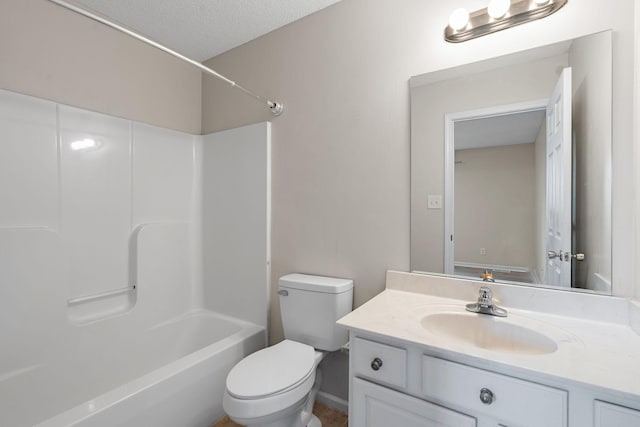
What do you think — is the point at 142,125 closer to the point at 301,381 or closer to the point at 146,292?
the point at 146,292

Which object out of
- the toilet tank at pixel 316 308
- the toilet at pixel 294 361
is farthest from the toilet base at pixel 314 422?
the toilet tank at pixel 316 308

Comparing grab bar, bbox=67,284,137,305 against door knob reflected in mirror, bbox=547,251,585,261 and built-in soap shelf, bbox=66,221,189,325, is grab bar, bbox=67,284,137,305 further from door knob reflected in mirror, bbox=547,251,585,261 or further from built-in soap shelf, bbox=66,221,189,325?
door knob reflected in mirror, bbox=547,251,585,261

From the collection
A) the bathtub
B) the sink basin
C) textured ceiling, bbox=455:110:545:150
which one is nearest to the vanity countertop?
the sink basin

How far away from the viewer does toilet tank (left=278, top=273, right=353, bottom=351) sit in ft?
5.22

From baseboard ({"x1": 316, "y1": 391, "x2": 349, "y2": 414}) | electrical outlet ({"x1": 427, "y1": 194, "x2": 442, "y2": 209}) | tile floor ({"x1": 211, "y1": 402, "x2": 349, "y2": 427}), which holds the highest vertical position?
electrical outlet ({"x1": 427, "y1": 194, "x2": 442, "y2": 209})

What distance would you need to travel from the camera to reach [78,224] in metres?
1.71

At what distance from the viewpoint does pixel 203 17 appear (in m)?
1.86

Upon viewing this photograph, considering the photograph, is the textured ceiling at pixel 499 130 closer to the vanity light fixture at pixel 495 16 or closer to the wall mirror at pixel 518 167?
the wall mirror at pixel 518 167

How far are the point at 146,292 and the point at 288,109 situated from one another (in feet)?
5.25

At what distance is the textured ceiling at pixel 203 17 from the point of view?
68.6 inches

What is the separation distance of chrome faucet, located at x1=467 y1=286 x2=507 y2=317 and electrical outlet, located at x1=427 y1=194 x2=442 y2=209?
440 mm

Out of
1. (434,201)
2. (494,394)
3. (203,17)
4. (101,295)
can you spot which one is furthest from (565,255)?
(101,295)

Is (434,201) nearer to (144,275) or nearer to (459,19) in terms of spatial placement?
(459,19)

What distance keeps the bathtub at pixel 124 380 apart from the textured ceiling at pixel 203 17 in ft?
6.42
